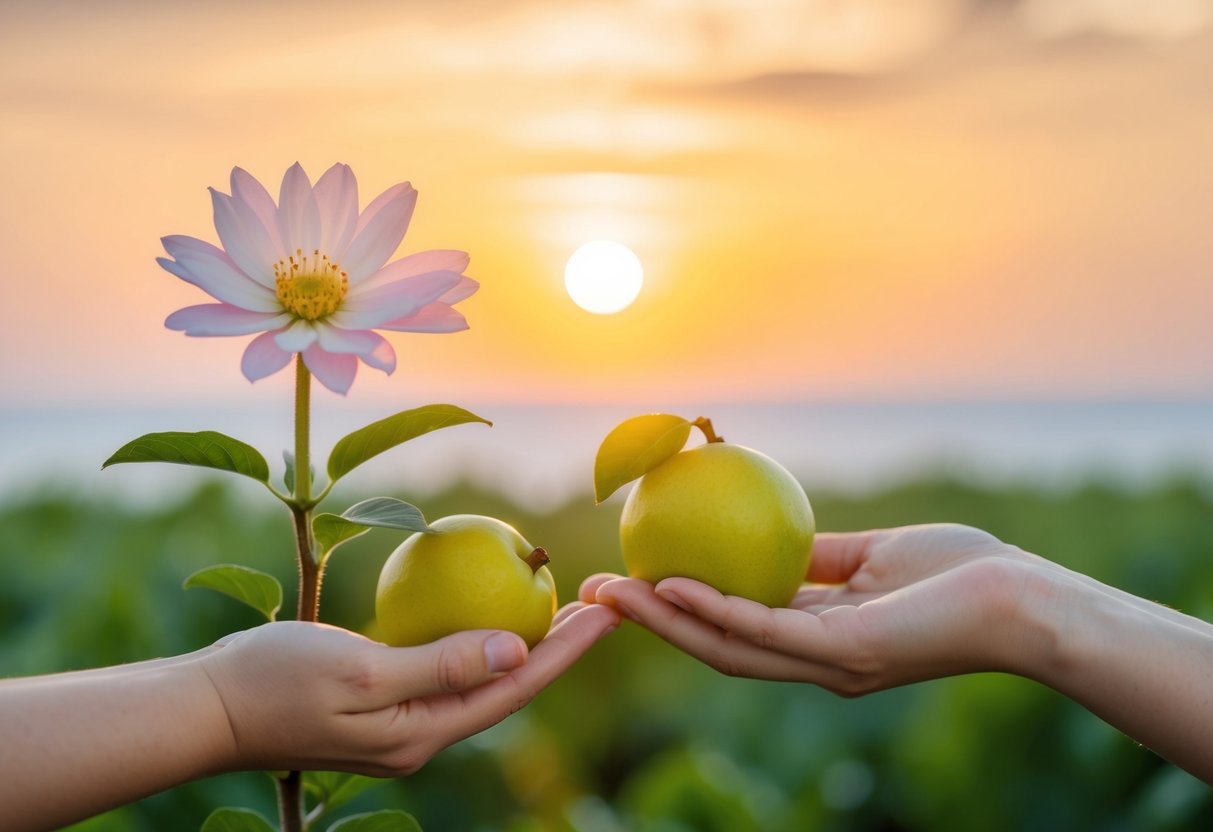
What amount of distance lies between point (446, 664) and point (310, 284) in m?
0.54

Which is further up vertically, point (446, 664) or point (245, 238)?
point (245, 238)

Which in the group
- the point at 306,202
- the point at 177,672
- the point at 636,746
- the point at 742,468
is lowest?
the point at 636,746

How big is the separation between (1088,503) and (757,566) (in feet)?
7.17

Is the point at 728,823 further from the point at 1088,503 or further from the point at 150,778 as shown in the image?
the point at 1088,503

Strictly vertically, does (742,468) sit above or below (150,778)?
above

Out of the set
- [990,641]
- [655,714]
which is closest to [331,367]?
[990,641]

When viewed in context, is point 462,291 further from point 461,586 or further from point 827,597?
point 827,597

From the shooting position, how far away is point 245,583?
1.52 metres

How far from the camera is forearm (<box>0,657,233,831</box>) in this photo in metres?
1.35

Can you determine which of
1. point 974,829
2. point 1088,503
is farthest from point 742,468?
point 1088,503

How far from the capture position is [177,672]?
57.2 inches

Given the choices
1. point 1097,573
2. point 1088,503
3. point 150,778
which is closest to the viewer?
point 150,778

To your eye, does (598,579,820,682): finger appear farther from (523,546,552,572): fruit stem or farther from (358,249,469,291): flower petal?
(358,249,469,291): flower petal

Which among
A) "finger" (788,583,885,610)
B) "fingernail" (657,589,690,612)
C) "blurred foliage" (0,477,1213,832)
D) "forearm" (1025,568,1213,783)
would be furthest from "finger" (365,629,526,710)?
"blurred foliage" (0,477,1213,832)
